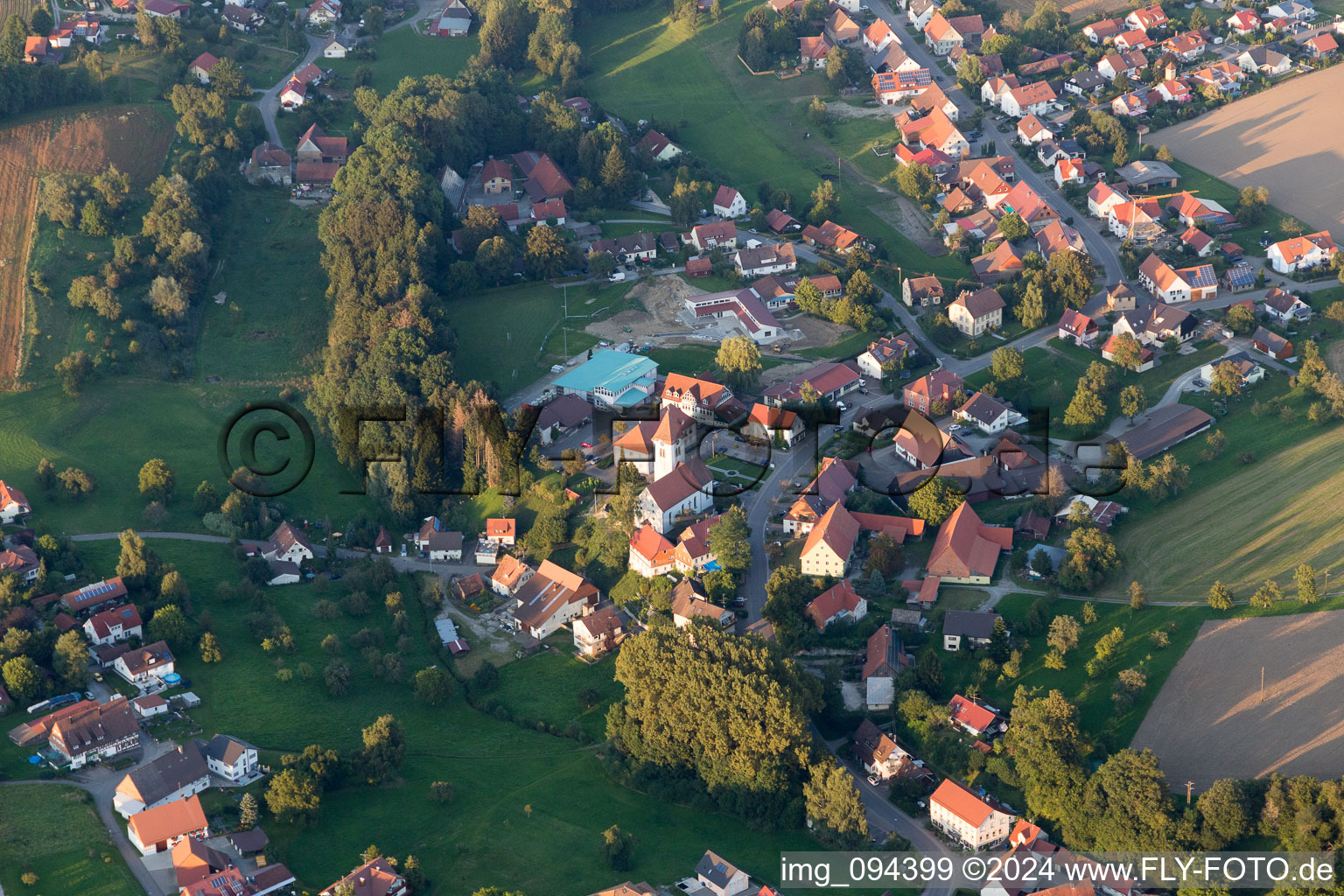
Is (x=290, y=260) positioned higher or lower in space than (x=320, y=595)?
higher

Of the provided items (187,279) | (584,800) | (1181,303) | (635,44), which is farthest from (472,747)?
(635,44)

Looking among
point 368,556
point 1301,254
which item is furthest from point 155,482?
point 1301,254

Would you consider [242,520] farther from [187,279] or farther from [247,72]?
[247,72]

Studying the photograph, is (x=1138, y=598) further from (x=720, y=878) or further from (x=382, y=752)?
(x=382, y=752)

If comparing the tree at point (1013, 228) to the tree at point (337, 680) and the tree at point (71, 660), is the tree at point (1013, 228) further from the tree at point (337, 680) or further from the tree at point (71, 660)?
the tree at point (71, 660)

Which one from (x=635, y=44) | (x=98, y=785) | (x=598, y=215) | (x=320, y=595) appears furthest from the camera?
(x=635, y=44)

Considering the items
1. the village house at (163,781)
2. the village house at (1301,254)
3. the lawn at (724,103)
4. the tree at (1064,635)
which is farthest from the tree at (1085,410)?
the village house at (163,781)
